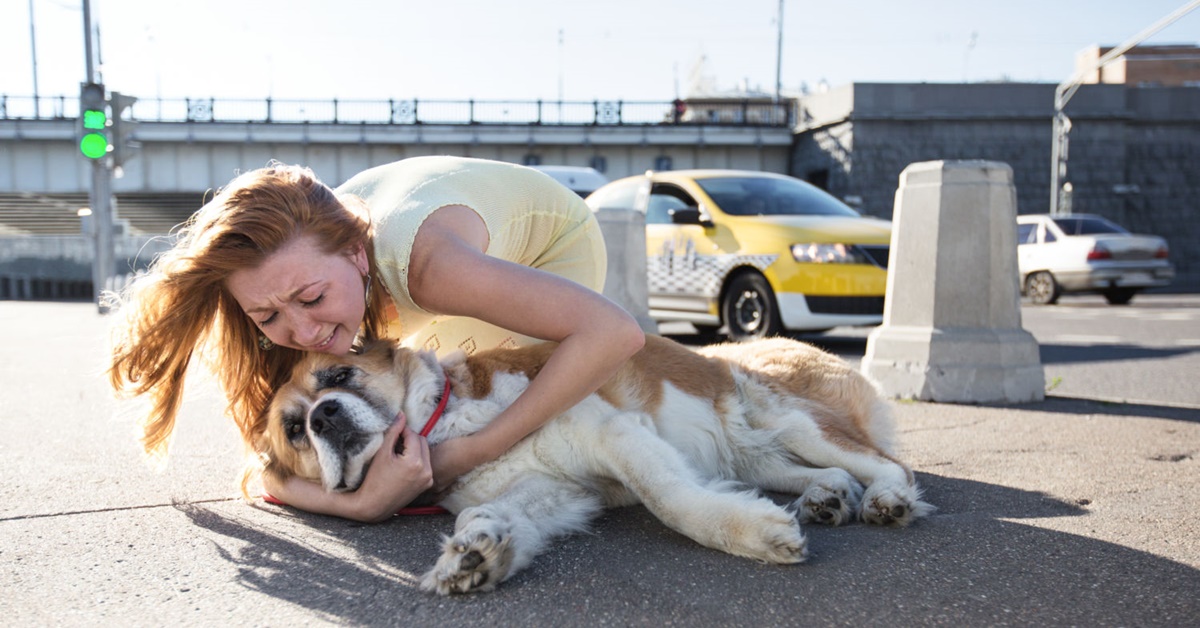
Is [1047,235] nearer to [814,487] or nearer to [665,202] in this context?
[665,202]

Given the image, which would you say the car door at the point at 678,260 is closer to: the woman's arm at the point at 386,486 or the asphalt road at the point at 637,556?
the asphalt road at the point at 637,556

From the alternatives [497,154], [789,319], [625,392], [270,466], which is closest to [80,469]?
[270,466]

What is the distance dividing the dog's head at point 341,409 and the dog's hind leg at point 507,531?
0.55 metres

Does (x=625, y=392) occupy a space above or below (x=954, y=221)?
below

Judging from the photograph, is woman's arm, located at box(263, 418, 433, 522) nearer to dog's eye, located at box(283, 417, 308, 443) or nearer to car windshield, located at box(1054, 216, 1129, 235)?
dog's eye, located at box(283, 417, 308, 443)

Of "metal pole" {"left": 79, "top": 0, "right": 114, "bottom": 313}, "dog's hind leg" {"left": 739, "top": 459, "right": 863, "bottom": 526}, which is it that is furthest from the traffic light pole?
"dog's hind leg" {"left": 739, "top": 459, "right": 863, "bottom": 526}

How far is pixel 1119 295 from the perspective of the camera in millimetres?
20938

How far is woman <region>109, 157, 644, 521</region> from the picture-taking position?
117 inches

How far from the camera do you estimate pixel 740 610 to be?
235 centimetres

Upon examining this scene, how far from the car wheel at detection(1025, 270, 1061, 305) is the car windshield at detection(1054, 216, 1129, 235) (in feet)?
3.67

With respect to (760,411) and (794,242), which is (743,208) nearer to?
(794,242)

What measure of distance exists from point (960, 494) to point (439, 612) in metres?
2.29

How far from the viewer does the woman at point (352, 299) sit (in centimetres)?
298

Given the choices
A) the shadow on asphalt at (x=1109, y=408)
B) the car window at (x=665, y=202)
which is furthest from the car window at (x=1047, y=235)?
the shadow on asphalt at (x=1109, y=408)
